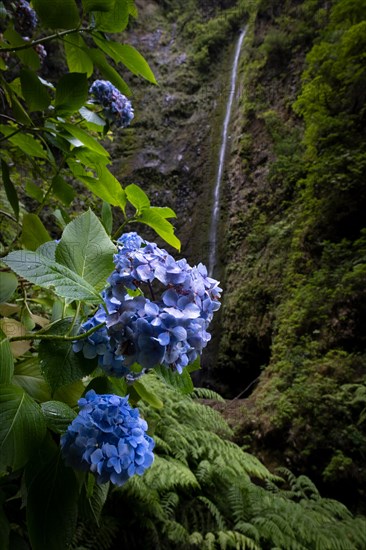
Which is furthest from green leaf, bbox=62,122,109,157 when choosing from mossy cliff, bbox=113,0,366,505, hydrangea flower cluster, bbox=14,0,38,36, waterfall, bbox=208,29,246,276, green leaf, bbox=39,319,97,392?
waterfall, bbox=208,29,246,276

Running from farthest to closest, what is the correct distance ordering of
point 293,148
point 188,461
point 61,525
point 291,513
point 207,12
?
point 207,12 < point 293,148 < point 188,461 < point 291,513 < point 61,525

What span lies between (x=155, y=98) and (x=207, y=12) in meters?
3.37

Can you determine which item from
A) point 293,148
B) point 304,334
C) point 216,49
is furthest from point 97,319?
point 216,49

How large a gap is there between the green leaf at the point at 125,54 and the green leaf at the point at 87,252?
12.3 inches

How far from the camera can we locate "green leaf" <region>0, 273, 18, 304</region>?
43cm

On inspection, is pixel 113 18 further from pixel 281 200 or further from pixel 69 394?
pixel 281 200

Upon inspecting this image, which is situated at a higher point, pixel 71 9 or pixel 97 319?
pixel 71 9

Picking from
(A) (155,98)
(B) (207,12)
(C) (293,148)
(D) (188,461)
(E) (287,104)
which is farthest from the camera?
(B) (207,12)

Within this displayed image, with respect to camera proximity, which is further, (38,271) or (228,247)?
(228,247)

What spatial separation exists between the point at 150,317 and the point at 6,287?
19cm

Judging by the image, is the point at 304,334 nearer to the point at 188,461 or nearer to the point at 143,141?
the point at 188,461

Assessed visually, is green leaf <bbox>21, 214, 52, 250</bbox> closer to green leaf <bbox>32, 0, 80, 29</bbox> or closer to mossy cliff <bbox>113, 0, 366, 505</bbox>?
green leaf <bbox>32, 0, 80, 29</bbox>

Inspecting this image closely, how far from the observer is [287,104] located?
17.9 ft

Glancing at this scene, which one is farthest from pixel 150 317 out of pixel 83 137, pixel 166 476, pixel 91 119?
pixel 166 476
